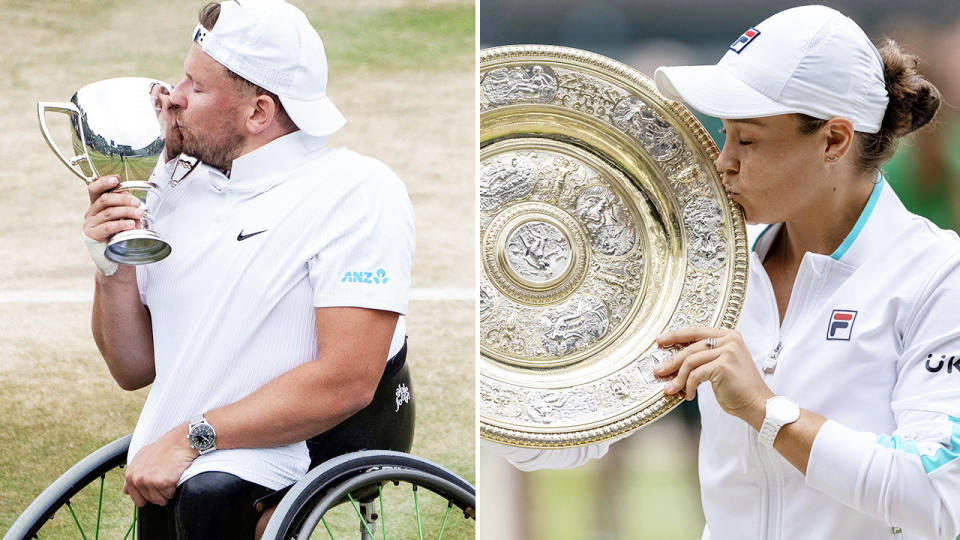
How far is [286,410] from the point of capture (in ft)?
5.47

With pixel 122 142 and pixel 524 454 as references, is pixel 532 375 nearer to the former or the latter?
pixel 524 454

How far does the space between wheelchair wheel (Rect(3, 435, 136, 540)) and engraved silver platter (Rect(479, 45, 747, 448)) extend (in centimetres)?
71

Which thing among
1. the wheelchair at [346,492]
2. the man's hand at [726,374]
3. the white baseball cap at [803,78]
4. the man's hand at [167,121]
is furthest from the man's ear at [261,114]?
the man's hand at [726,374]

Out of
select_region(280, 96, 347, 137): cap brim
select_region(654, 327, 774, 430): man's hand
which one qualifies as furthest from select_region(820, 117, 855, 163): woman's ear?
select_region(280, 96, 347, 137): cap brim

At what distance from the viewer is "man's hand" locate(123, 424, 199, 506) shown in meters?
1.64

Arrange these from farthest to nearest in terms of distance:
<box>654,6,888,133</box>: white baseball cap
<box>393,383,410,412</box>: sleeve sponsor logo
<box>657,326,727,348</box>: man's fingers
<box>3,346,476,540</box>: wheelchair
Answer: <box>393,383,410,412</box>: sleeve sponsor logo, <box>3,346,476,540</box>: wheelchair, <box>657,326,727,348</box>: man's fingers, <box>654,6,888,133</box>: white baseball cap

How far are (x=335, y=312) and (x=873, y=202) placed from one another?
91 centimetres

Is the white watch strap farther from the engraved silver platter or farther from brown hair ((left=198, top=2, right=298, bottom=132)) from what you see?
brown hair ((left=198, top=2, right=298, bottom=132))

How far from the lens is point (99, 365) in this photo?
2.10 metres

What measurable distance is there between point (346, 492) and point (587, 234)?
0.63 m

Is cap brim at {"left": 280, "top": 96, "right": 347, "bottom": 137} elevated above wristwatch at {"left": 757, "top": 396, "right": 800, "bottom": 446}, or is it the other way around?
cap brim at {"left": 280, "top": 96, "right": 347, "bottom": 137}

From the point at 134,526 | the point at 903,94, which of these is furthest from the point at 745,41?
the point at 134,526

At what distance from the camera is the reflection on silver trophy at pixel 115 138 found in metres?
1.54

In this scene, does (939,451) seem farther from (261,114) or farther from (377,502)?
(261,114)
